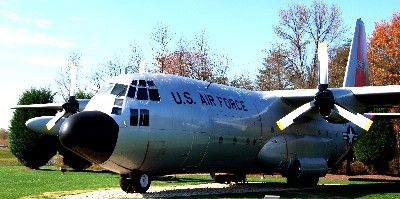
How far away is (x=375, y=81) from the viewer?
43.4m

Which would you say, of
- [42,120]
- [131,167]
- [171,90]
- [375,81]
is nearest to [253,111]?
[171,90]

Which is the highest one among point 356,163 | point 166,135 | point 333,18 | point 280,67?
point 333,18

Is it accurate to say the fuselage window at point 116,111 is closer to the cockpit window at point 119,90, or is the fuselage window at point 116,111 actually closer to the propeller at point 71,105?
the cockpit window at point 119,90

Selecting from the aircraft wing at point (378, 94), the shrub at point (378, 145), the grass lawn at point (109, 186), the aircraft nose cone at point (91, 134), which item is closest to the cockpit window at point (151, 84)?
the aircraft nose cone at point (91, 134)

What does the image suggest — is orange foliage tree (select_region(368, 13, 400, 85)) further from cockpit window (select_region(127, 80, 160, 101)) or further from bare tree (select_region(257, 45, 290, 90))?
cockpit window (select_region(127, 80, 160, 101))

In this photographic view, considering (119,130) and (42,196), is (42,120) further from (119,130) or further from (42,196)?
(119,130)

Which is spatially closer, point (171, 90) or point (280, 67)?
point (171, 90)

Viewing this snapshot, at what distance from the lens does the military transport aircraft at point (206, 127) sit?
15336mm

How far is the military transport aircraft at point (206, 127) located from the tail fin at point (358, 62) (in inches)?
104

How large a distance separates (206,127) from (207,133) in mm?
210

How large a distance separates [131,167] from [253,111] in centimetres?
640

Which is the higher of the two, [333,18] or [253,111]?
[333,18]

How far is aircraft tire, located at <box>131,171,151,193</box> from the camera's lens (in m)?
16.6

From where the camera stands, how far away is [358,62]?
27781 mm
